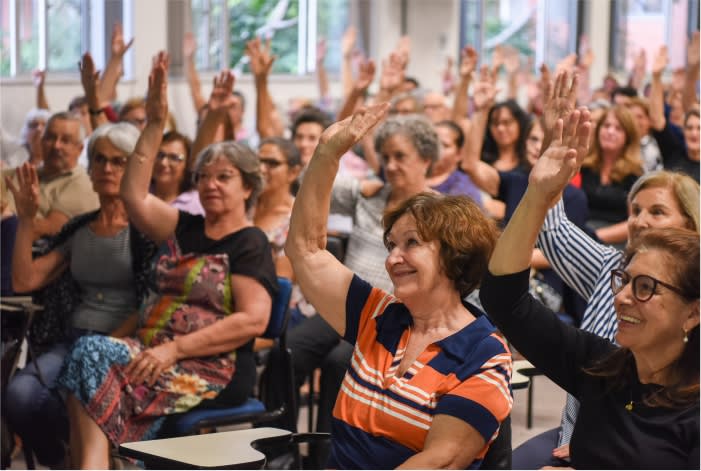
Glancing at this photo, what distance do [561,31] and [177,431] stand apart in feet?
38.4

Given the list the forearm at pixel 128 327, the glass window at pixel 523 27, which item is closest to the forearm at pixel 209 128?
the forearm at pixel 128 327

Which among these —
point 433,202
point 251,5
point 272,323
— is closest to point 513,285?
point 433,202

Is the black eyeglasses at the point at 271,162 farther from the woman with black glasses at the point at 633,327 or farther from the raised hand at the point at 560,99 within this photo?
the woman with black glasses at the point at 633,327

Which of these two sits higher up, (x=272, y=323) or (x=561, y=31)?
(x=561, y=31)

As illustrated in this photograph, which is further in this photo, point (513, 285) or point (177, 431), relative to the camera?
point (177, 431)

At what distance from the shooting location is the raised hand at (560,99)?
7.31 feet

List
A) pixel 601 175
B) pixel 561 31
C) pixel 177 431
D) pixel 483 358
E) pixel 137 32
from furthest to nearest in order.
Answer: pixel 561 31, pixel 137 32, pixel 601 175, pixel 177 431, pixel 483 358

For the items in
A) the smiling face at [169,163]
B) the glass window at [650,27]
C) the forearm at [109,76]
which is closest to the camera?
the smiling face at [169,163]

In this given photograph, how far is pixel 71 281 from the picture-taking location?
11.9 feet

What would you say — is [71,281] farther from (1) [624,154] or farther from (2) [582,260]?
(1) [624,154]

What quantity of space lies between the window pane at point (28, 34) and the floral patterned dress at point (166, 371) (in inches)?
183

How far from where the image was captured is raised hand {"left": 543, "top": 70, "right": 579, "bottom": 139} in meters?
2.23

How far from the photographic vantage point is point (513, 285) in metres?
1.93

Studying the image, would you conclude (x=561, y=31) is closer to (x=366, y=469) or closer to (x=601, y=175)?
(x=601, y=175)
